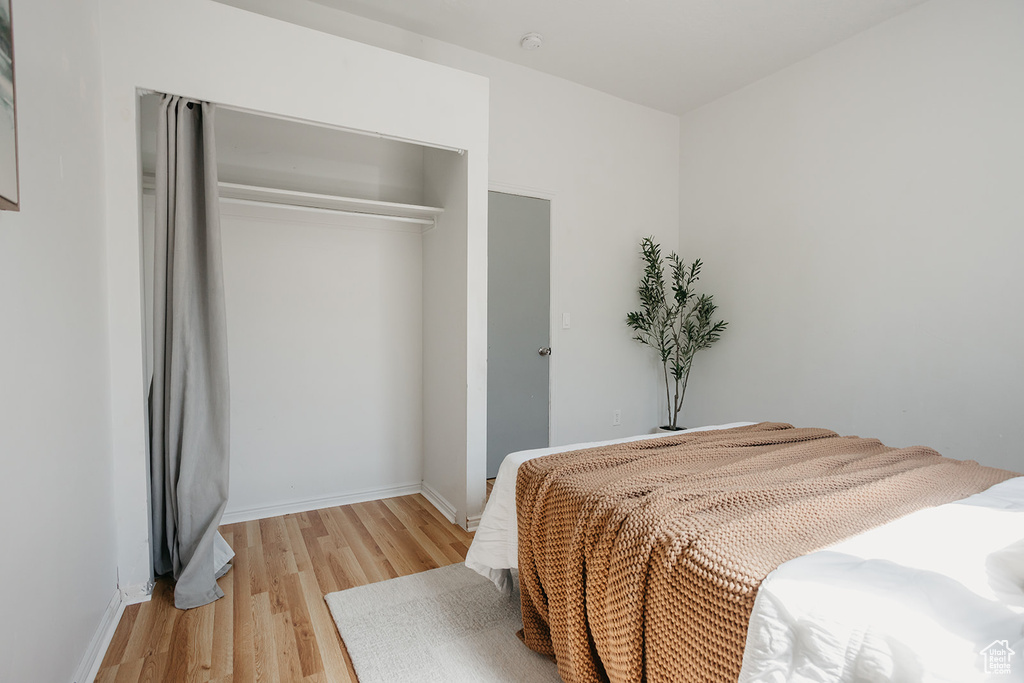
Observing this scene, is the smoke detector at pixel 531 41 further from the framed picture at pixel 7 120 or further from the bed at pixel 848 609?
the bed at pixel 848 609

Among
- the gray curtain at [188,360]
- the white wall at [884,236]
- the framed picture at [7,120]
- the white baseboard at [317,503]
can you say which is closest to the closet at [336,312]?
the white baseboard at [317,503]

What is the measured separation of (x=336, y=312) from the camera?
2988 mm

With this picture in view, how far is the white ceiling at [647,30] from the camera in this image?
2809 millimetres

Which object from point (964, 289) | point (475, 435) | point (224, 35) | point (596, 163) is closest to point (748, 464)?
point (475, 435)

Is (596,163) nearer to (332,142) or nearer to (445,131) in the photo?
(445,131)

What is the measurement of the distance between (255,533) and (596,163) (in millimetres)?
3377

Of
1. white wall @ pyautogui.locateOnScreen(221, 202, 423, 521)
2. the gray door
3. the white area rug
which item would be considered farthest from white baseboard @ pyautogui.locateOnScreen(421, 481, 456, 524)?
the white area rug

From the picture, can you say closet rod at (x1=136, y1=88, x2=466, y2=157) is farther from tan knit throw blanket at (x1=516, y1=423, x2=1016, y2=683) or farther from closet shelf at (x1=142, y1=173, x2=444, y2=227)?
tan knit throw blanket at (x1=516, y1=423, x2=1016, y2=683)

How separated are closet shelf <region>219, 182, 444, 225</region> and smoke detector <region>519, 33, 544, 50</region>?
1241mm

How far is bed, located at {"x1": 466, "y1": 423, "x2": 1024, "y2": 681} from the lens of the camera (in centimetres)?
A: 76

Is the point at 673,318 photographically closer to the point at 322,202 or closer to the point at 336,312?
the point at 336,312

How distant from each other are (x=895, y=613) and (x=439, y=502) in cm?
249

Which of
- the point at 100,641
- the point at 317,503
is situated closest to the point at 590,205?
the point at 317,503

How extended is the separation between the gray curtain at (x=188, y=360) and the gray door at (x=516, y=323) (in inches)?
68.6
